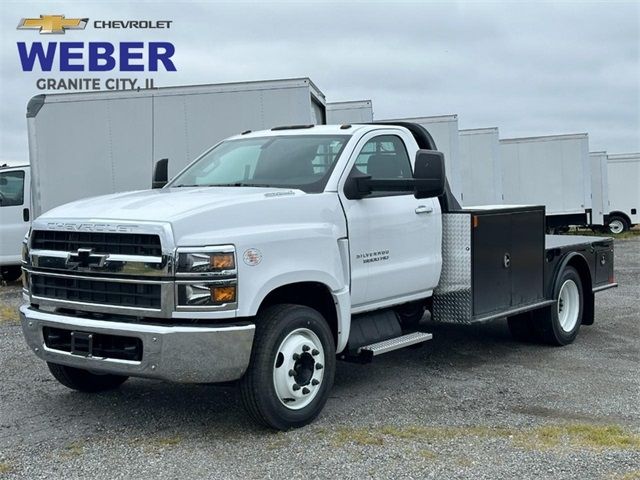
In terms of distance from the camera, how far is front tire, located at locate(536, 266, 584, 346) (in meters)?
8.59

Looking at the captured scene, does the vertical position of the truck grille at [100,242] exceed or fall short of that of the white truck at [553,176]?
it falls short

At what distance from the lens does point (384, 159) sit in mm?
6809

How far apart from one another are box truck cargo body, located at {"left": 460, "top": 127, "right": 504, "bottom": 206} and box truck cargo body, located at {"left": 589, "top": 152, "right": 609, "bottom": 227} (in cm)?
490

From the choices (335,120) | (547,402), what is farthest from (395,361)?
(335,120)

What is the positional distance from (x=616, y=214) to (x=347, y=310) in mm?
25889

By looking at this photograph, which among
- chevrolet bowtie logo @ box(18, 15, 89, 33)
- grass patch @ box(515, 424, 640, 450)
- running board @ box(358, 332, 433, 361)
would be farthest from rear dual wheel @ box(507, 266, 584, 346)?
chevrolet bowtie logo @ box(18, 15, 89, 33)

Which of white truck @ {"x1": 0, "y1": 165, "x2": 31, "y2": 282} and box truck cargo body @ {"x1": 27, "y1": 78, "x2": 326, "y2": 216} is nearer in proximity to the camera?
box truck cargo body @ {"x1": 27, "y1": 78, "x2": 326, "y2": 216}

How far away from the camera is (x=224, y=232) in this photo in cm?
524

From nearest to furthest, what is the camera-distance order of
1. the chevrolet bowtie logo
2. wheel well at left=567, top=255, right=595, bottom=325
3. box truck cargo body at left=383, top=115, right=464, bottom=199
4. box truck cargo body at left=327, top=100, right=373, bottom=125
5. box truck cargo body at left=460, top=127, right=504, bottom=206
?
wheel well at left=567, top=255, right=595, bottom=325 → box truck cargo body at left=327, top=100, right=373, bottom=125 → the chevrolet bowtie logo → box truck cargo body at left=383, top=115, right=464, bottom=199 → box truck cargo body at left=460, top=127, right=504, bottom=206

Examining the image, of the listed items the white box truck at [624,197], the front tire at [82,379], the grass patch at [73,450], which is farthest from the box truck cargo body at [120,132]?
the white box truck at [624,197]

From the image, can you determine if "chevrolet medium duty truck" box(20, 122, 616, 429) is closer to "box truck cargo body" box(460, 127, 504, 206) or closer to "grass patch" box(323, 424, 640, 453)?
"grass patch" box(323, 424, 640, 453)

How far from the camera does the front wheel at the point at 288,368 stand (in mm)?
5371

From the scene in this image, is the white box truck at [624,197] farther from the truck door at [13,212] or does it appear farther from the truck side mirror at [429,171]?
the truck side mirror at [429,171]

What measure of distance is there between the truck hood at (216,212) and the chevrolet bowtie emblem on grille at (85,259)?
20 centimetres
